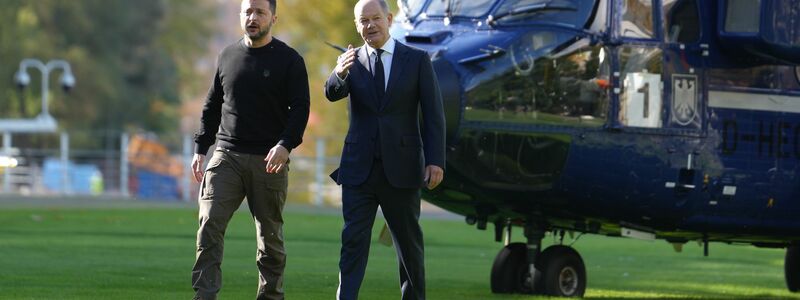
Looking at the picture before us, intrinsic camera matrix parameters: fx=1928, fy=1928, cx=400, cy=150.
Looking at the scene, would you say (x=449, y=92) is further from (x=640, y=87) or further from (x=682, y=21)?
(x=682, y=21)

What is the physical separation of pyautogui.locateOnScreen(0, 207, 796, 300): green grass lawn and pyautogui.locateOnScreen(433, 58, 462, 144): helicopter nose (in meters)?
1.65

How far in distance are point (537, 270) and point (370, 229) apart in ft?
13.5

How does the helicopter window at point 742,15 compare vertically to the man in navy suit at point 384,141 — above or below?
above

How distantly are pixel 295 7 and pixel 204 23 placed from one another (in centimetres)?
3047

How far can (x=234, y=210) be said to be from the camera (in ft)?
37.4

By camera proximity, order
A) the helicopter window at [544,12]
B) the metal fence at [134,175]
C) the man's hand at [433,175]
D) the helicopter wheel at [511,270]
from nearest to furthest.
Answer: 1. the man's hand at [433,175]
2. the helicopter window at [544,12]
3. the helicopter wheel at [511,270]
4. the metal fence at [134,175]

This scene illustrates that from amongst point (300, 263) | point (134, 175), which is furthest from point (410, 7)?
point (134, 175)

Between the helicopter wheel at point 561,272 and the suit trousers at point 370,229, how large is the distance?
385 cm

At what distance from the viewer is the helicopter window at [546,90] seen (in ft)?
45.0

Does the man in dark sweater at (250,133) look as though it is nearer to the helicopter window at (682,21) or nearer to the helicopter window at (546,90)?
the helicopter window at (546,90)

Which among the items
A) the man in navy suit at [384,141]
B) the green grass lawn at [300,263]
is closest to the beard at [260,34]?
the man in navy suit at [384,141]

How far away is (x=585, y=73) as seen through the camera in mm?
14008

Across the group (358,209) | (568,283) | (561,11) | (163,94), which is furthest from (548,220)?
(163,94)

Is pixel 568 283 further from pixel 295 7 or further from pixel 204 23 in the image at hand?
pixel 204 23
